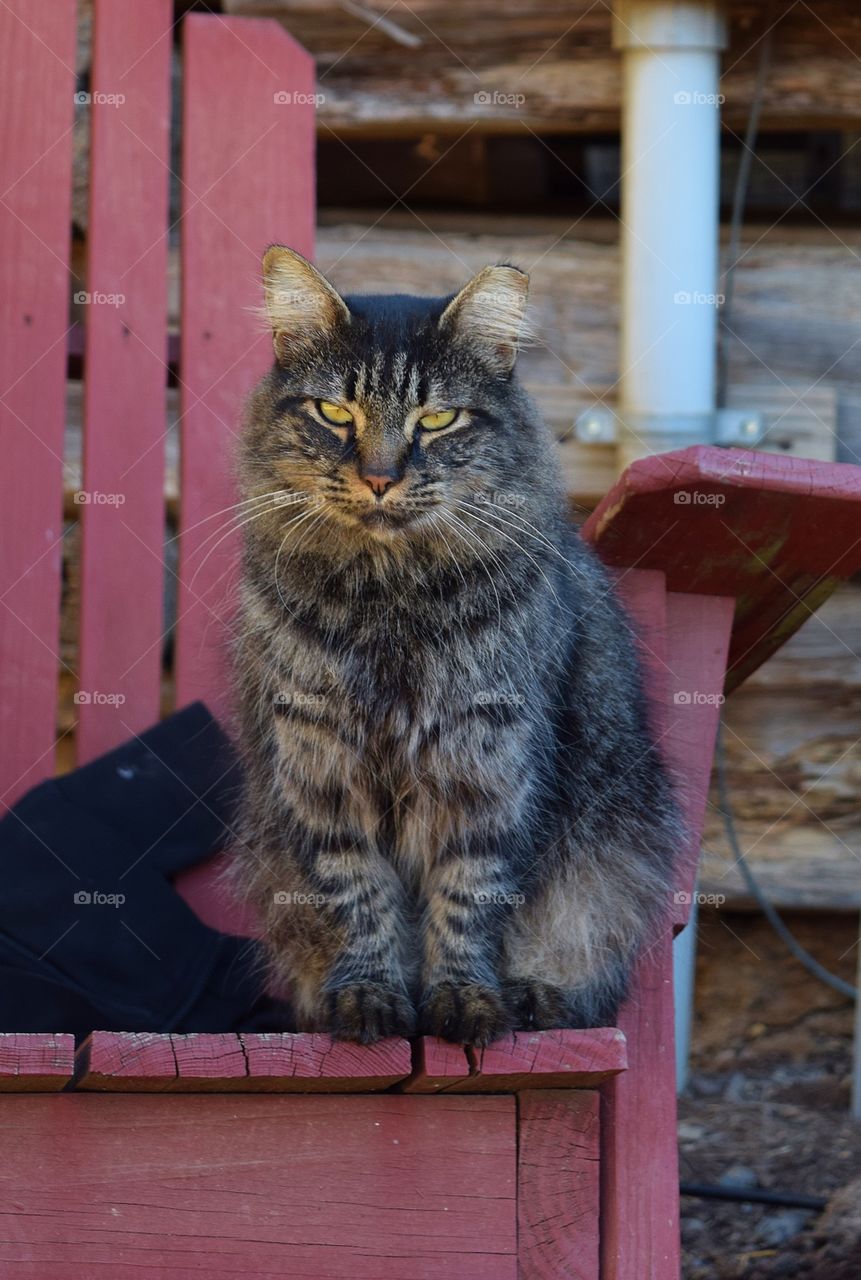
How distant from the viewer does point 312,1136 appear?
1.98m

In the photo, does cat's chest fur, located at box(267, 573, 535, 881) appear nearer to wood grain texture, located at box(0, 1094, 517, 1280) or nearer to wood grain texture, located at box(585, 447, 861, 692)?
wood grain texture, located at box(585, 447, 861, 692)

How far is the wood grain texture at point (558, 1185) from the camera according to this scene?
1.99 meters

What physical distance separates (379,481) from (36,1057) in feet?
2.80

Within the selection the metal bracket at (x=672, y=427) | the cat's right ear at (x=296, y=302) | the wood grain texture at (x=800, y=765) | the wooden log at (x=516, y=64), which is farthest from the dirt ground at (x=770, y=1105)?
the wooden log at (x=516, y=64)

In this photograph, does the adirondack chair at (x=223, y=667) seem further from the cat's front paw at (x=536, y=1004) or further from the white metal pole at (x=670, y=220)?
the white metal pole at (x=670, y=220)

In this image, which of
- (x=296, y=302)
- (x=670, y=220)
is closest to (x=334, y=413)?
(x=296, y=302)

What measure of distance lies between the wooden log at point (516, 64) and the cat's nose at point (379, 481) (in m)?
1.77

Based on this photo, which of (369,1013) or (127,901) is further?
(127,901)

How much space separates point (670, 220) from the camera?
3.45 metres

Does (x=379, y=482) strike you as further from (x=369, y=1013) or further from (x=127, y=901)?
(x=127, y=901)

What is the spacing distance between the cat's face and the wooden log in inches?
56.9

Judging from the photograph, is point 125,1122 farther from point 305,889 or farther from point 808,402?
point 808,402

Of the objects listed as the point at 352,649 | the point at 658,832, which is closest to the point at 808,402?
the point at 658,832

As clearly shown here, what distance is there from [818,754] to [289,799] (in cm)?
178
